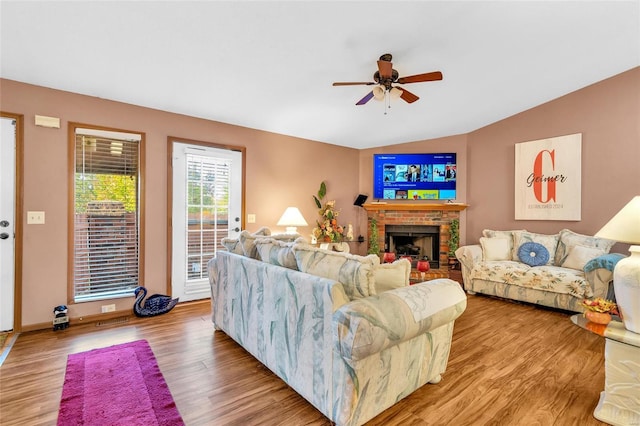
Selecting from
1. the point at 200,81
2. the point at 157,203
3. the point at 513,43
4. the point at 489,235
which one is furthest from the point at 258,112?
the point at 489,235

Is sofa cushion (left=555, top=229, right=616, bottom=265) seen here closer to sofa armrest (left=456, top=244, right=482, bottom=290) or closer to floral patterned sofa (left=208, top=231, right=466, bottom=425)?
sofa armrest (left=456, top=244, right=482, bottom=290)

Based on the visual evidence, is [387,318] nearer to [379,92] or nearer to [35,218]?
[379,92]

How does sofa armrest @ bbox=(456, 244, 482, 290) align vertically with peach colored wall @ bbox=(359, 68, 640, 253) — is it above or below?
below

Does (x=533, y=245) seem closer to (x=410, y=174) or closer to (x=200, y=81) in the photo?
(x=410, y=174)

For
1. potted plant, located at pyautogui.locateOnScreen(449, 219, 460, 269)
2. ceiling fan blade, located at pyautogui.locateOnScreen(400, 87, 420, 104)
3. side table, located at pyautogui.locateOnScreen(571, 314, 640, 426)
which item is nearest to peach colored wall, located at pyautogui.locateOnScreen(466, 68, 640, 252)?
potted plant, located at pyautogui.locateOnScreen(449, 219, 460, 269)

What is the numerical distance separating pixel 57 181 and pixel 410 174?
4872 millimetres

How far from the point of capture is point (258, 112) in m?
3.94

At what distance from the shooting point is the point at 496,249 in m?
4.29

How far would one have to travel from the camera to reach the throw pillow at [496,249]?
14.0 feet

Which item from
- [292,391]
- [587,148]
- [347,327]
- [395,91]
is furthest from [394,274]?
[587,148]

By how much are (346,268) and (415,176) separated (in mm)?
4138

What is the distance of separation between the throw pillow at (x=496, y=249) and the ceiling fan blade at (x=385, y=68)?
2.93 meters

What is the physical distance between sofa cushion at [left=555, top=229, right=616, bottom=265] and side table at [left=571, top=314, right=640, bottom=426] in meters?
2.54

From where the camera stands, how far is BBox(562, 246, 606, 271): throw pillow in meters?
3.59
